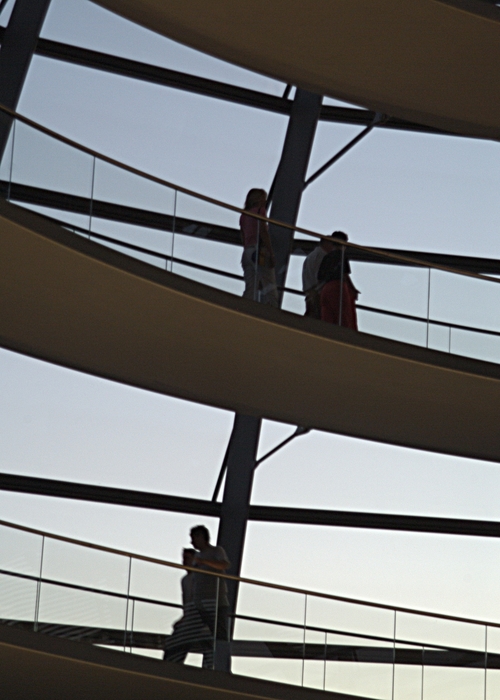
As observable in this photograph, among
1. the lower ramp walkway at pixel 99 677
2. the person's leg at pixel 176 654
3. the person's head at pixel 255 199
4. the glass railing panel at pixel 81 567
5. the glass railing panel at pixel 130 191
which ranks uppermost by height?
the person's head at pixel 255 199

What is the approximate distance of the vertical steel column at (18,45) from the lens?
52.1 feet

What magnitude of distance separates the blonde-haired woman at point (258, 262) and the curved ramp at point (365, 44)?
214 centimetres

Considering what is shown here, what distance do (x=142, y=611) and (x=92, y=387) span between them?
5579 mm

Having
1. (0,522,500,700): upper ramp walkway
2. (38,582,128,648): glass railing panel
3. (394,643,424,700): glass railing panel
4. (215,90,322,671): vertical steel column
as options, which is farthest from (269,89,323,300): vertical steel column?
(38,582,128,648): glass railing panel

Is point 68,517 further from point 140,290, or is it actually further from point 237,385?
point 140,290

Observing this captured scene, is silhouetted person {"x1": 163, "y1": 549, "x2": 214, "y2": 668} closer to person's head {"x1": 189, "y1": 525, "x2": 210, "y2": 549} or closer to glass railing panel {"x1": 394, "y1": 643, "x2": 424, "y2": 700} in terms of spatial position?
person's head {"x1": 189, "y1": 525, "x2": 210, "y2": 549}

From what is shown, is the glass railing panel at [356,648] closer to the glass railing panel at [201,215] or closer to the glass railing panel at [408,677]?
the glass railing panel at [408,677]

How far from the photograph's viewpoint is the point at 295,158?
17.6 metres

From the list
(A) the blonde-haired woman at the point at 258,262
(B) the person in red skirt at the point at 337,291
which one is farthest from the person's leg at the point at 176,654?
(B) the person in red skirt at the point at 337,291

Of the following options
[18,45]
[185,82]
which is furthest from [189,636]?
[185,82]

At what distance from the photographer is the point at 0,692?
40.9ft

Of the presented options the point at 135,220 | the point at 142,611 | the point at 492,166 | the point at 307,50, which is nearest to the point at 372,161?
the point at 492,166

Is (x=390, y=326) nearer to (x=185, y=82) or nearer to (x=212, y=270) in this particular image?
(x=212, y=270)

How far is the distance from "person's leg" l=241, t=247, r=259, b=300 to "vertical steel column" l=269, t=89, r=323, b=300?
413 centimetres
